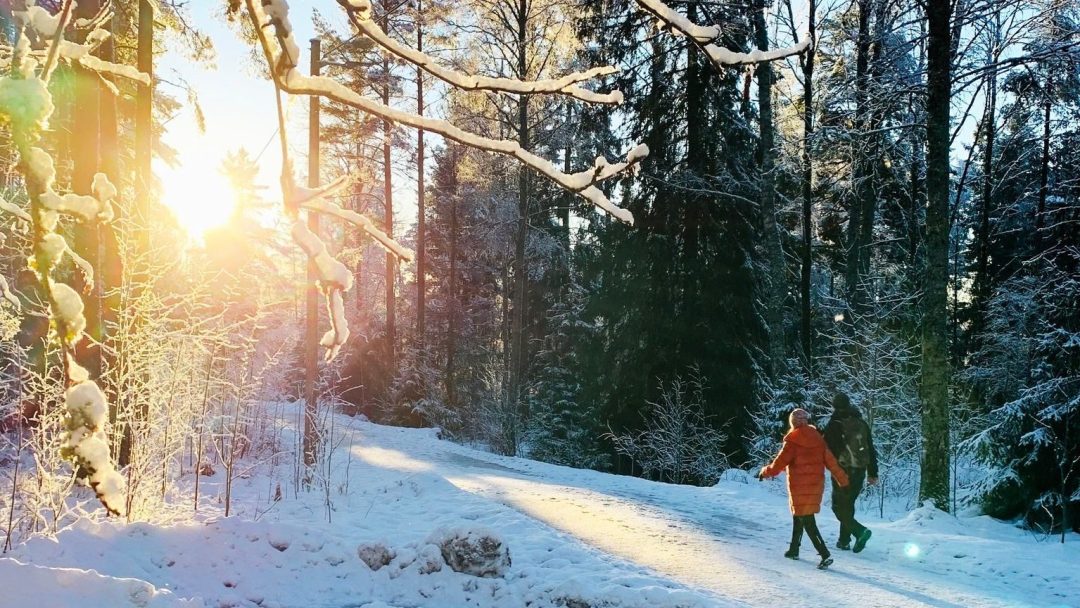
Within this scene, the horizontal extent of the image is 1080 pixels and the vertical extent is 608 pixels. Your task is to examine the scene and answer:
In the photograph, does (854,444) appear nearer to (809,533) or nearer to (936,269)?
(809,533)

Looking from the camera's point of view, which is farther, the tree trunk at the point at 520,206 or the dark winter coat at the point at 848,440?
the tree trunk at the point at 520,206

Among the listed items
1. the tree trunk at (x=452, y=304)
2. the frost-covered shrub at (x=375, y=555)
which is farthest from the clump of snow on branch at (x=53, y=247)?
the tree trunk at (x=452, y=304)

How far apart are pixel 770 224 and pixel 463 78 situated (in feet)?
46.4

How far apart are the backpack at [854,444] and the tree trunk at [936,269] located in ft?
6.49

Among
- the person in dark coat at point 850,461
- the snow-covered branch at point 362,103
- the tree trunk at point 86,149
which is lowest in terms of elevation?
the person in dark coat at point 850,461

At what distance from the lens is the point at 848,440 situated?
7.82m

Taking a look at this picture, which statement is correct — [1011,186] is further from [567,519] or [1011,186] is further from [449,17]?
[567,519]

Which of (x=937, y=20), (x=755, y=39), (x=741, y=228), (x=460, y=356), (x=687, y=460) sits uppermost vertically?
(x=755, y=39)

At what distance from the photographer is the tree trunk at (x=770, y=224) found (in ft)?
46.7

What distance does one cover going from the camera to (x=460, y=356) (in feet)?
88.4

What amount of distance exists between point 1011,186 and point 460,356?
1895 centimetres

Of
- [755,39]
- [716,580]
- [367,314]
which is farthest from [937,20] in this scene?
[367,314]

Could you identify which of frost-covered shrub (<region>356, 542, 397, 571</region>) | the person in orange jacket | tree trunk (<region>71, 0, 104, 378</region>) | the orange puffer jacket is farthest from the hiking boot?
tree trunk (<region>71, 0, 104, 378</region>)

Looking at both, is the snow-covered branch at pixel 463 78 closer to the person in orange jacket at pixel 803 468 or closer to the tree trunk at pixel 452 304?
the person in orange jacket at pixel 803 468
